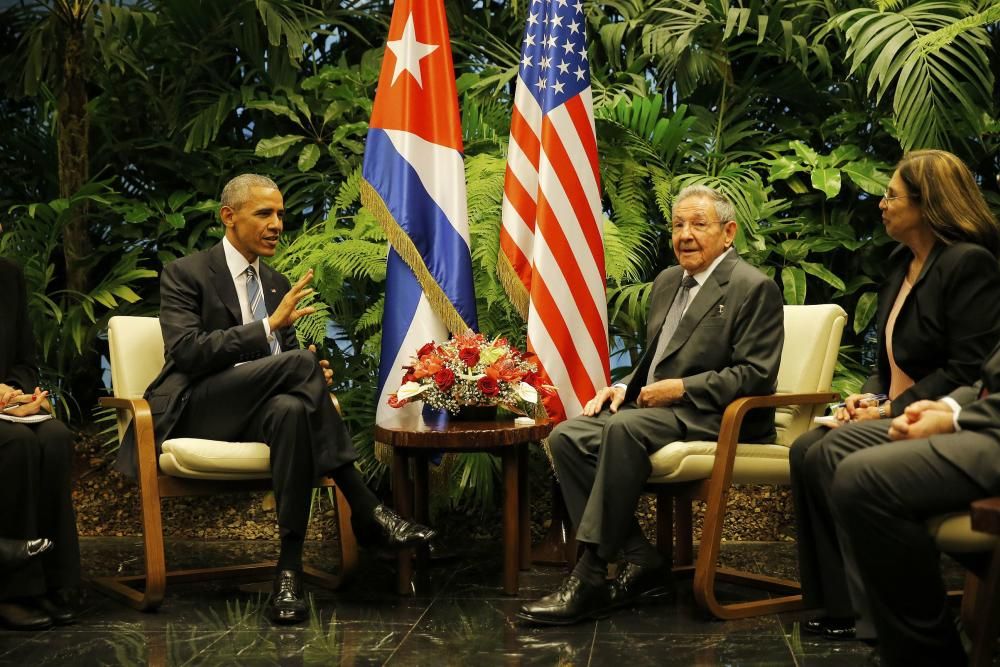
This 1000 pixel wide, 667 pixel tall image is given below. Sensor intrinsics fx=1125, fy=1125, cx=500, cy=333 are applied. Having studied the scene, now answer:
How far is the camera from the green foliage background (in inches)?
207

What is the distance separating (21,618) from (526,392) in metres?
1.87

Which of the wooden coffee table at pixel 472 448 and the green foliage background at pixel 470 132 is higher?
the green foliage background at pixel 470 132

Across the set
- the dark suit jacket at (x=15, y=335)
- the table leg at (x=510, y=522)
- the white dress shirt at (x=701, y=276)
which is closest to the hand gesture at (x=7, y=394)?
the dark suit jacket at (x=15, y=335)

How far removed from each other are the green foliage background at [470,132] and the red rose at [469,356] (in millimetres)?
910

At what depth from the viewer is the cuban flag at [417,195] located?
4.72m

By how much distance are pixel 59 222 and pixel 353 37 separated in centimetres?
205

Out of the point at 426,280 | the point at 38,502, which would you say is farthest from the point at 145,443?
the point at 426,280

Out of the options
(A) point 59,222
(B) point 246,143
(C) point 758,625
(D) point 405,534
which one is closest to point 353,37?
(B) point 246,143

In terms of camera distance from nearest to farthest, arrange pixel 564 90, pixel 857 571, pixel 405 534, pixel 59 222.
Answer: pixel 857 571, pixel 405 534, pixel 564 90, pixel 59 222

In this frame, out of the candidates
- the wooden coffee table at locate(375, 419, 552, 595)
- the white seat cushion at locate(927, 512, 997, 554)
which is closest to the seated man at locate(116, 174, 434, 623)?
the wooden coffee table at locate(375, 419, 552, 595)

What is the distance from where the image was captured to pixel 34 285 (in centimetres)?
578

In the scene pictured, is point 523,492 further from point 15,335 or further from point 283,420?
point 15,335

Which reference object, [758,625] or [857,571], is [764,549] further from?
[857,571]

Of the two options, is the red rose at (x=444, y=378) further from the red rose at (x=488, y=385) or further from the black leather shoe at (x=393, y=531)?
the black leather shoe at (x=393, y=531)
